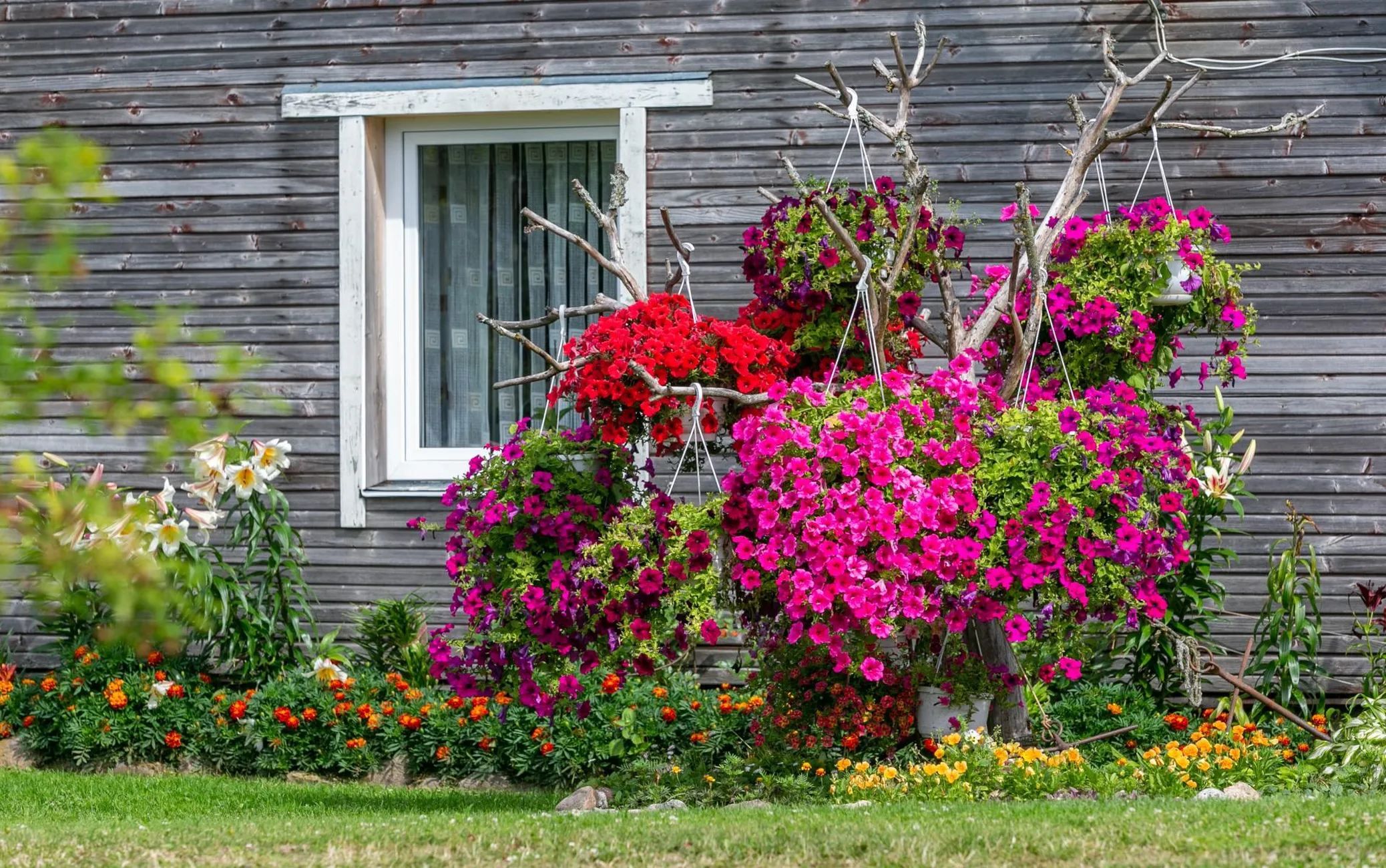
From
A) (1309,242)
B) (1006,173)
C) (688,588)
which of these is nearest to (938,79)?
(1006,173)

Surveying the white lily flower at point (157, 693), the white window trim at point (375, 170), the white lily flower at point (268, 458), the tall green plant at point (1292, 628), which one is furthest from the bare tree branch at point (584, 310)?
the tall green plant at point (1292, 628)

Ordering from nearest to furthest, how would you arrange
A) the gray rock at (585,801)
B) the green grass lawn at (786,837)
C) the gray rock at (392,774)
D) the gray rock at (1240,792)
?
the green grass lawn at (786,837) → the gray rock at (1240,792) → the gray rock at (585,801) → the gray rock at (392,774)

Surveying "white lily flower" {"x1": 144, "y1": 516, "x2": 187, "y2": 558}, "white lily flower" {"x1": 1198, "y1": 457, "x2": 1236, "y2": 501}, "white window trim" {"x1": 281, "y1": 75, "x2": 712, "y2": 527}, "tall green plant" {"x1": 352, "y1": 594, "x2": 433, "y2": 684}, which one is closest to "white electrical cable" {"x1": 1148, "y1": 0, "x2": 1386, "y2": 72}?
"white lily flower" {"x1": 1198, "y1": 457, "x2": 1236, "y2": 501}

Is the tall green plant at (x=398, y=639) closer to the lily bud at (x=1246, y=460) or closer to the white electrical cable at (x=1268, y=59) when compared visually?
the lily bud at (x=1246, y=460)

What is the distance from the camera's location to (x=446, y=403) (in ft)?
20.9

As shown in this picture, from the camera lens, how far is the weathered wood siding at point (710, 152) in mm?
5629

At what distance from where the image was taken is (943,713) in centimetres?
435

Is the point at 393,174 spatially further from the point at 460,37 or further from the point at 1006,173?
the point at 1006,173

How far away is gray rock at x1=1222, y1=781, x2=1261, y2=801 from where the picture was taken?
3.92 m

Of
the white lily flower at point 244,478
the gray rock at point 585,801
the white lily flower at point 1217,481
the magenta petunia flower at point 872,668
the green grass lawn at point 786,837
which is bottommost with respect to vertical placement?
the gray rock at point 585,801

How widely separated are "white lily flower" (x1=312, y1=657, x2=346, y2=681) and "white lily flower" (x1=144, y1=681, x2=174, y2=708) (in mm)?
623

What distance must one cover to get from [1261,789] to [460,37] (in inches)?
179

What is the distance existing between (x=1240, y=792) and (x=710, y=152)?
3454mm

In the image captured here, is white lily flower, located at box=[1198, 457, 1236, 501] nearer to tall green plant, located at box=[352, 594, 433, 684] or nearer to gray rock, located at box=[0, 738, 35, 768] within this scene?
tall green plant, located at box=[352, 594, 433, 684]
